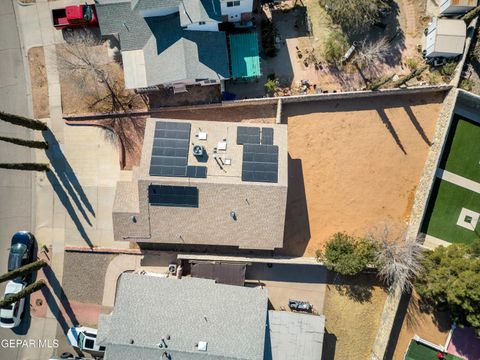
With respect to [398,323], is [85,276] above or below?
above

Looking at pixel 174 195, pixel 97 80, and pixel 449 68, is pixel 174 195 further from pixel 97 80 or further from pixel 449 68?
pixel 449 68

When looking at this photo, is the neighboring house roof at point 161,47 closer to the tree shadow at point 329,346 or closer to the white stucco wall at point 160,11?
the white stucco wall at point 160,11

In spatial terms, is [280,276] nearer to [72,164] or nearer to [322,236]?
[322,236]

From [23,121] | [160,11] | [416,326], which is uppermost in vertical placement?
[160,11]

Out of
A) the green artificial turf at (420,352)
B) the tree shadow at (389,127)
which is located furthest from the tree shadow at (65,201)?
the green artificial turf at (420,352)

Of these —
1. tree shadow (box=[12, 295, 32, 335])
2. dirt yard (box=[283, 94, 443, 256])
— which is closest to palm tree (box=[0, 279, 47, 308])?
tree shadow (box=[12, 295, 32, 335])

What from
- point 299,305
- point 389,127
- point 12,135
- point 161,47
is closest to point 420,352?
point 299,305
